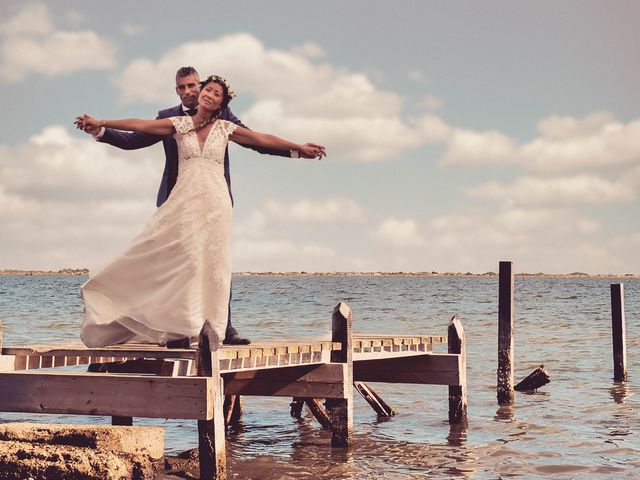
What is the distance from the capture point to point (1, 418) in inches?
522

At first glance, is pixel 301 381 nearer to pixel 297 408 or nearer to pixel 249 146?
pixel 249 146

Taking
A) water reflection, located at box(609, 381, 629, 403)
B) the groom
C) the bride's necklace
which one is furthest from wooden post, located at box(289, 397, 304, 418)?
the bride's necklace

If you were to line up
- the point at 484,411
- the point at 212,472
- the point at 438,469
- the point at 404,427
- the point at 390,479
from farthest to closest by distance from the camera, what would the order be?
the point at 484,411 < the point at 404,427 < the point at 438,469 < the point at 390,479 < the point at 212,472

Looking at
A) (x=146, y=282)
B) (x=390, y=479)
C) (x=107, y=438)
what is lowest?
(x=390, y=479)

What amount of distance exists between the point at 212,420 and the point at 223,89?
9.21 ft

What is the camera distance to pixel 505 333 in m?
15.9

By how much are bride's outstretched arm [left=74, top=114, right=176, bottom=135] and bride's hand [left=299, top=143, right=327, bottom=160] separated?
1.13 m

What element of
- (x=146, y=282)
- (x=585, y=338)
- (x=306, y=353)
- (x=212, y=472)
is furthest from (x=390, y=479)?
(x=585, y=338)

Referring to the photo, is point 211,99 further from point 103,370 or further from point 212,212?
point 103,370

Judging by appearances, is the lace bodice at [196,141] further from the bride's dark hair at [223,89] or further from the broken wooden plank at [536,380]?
the broken wooden plank at [536,380]

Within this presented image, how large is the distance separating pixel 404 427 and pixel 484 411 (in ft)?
7.58

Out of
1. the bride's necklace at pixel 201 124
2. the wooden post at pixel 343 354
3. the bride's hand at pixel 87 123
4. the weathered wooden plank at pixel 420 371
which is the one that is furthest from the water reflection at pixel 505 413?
the bride's hand at pixel 87 123

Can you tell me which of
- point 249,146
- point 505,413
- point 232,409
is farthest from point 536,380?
point 249,146

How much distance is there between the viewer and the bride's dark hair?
24.9 ft
